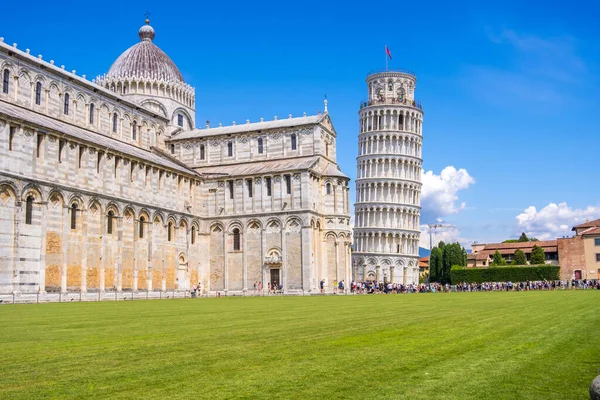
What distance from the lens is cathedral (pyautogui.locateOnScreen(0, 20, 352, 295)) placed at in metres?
43.8

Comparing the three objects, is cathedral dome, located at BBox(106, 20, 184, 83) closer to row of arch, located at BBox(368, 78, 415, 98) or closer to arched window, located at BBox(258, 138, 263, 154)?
arched window, located at BBox(258, 138, 263, 154)

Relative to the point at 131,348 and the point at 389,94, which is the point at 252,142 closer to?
the point at 389,94

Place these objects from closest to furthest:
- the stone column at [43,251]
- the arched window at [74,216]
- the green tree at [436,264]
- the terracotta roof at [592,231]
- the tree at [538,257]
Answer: the stone column at [43,251], the arched window at [74,216], the terracotta roof at [592,231], the tree at [538,257], the green tree at [436,264]

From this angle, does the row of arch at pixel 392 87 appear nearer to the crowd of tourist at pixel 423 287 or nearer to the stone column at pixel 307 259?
the crowd of tourist at pixel 423 287

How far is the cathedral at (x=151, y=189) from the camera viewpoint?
43.8 m

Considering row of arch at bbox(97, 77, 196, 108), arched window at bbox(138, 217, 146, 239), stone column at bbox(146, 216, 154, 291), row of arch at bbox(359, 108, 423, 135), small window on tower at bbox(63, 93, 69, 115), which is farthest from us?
row of arch at bbox(359, 108, 423, 135)

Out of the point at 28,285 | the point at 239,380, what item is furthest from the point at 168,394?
the point at 28,285

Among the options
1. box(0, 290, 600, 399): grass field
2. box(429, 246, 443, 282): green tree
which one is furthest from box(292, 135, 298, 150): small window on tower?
box(0, 290, 600, 399): grass field

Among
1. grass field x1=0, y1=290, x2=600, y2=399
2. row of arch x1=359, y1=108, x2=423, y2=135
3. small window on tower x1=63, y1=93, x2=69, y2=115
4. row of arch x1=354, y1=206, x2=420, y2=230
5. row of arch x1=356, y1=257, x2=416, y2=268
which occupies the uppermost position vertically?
row of arch x1=359, y1=108, x2=423, y2=135

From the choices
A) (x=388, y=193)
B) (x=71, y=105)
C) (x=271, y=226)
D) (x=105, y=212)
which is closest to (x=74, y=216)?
(x=105, y=212)

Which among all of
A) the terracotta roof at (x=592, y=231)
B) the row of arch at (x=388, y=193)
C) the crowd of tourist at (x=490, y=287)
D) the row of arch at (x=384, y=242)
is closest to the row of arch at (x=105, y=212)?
the crowd of tourist at (x=490, y=287)

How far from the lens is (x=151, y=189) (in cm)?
5631

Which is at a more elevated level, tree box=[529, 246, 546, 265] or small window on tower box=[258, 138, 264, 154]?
small window on tower box=[258, 138, 264, 154]

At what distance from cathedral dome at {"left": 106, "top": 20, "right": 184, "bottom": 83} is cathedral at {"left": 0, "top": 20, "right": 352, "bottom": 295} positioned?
0.51 ft
